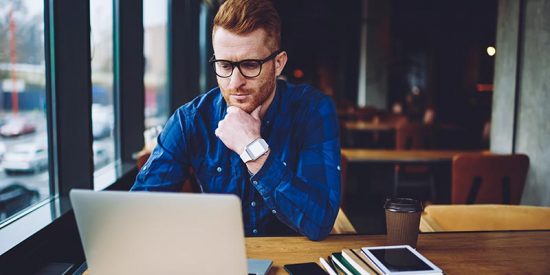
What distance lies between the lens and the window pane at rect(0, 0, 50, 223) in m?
2.37

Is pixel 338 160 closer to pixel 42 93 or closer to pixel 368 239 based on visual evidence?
pixel 368 239

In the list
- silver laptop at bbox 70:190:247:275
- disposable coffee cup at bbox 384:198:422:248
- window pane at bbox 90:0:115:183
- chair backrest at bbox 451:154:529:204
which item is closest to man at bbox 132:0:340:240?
disposable coffee cup at bbox 384:198:422:248

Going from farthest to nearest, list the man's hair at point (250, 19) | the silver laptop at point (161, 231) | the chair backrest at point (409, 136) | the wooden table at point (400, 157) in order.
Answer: the chair backrest at point (409, 136) → the wooden table at point (400, 157) → the man's hair at point (250, 19) → the silver laptop at point (161, 231)

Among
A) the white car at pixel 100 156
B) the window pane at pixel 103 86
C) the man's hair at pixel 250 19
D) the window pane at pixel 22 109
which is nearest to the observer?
the man's hair at pixel 250 19

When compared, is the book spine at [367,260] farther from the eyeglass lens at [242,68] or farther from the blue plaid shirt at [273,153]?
the eyeglass lens at [242,68]

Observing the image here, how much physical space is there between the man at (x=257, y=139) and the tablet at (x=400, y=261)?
0.25 meters

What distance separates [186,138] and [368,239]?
2.31ft

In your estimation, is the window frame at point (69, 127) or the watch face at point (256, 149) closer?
the watch face at point (256, 149)

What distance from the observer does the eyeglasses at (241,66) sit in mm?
1615

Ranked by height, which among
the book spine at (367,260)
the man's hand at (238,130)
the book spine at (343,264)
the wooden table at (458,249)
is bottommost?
the wooden table at (458,249)

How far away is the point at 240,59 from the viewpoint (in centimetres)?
161

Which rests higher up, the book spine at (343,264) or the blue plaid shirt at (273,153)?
the blue plaid shirt at (273,153)

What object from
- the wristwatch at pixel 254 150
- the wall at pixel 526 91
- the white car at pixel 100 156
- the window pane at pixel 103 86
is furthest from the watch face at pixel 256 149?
the wall at pixel 526 91

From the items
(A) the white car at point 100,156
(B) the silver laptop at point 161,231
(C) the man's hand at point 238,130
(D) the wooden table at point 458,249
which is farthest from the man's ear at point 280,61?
(A) the white car at point 100,156
